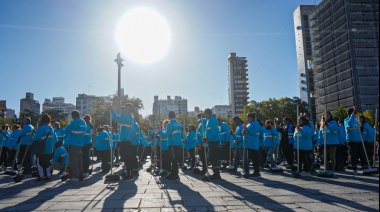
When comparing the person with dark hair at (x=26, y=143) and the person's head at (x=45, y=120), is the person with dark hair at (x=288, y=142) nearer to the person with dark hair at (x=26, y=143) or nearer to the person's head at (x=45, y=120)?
the person's head at (x=45, y=120)

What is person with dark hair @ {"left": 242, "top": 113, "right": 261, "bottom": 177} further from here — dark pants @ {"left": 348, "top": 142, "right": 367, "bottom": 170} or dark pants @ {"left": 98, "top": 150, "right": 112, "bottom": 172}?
dark pants @ {"left": 98, "top": 150, "right": 112, "bottom": 172}

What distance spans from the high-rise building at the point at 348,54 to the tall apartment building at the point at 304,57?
10.8 metres

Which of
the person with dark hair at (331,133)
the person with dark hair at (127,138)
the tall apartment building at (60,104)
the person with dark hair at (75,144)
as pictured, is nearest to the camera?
the person with dark hair at (75,144)

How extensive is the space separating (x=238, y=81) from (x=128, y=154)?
15362 centimetres

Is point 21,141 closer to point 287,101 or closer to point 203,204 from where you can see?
point 203,204

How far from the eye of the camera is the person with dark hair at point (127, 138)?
859 centimetres

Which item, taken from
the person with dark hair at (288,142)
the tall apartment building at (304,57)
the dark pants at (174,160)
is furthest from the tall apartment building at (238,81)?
the dark pants at (174,160)

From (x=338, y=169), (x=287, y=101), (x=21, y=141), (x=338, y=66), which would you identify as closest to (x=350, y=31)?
(x=338, y=66)

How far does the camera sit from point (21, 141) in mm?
10312

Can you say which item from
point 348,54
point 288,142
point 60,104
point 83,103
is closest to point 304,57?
point 348,54

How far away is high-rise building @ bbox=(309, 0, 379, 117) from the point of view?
77.3m

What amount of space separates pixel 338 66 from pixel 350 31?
9.53 metres

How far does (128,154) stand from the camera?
8727 millimetres

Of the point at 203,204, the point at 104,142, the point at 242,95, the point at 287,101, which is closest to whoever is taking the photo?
the point at 203,204
